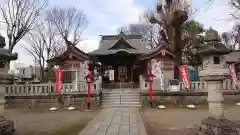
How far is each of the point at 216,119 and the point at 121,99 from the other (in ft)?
34.9

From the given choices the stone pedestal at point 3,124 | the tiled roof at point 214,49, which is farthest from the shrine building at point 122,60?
the stone pedestal at point 3,124

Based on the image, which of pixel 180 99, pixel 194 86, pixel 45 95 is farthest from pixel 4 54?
pixel 194 86

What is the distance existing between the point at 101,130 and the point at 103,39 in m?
24.3

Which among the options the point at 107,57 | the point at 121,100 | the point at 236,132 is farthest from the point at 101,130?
the point at 107,57

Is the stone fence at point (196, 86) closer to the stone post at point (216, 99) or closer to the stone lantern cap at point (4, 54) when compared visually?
the stone post at point (216, 99)

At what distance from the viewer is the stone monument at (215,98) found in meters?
7.46

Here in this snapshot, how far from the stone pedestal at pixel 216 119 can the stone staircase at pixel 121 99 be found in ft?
30.9

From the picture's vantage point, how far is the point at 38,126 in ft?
34.3

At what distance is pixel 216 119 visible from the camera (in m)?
7.82

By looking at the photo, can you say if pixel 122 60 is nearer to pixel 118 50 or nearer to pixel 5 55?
pixel 118 50

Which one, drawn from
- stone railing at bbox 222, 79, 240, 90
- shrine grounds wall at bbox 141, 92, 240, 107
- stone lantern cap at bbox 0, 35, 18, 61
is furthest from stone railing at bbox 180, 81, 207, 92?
stone lantern cap at bbox 0, 35, 18, 61

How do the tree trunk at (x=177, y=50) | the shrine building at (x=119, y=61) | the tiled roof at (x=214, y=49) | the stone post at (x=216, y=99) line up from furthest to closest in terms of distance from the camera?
1. the tree trunk at (x=177, y=50)
2. the shrine building at (x=119, y=61)
3. the tiled roof at (x=214, y=49)
4. the stone post at (x=216, y=99)

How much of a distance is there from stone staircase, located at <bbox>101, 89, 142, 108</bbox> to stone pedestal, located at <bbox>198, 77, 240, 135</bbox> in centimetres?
942

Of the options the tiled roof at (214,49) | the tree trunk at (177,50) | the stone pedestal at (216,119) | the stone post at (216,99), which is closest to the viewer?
the stone pedestal at (216,119)
